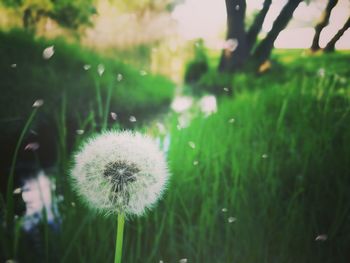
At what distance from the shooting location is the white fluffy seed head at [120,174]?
62 centimetres

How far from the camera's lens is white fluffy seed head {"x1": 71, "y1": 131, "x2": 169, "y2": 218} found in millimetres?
621

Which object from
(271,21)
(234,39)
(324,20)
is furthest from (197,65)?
(324,20)

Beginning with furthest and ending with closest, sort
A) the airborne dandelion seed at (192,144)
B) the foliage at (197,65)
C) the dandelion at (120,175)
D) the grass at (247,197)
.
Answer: the foliage at (197,65) < the airborne dandelion seed at (192,144) < the grass at (247,197) < the dandelion at (120,175)

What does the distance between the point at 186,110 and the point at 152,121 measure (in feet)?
0.49

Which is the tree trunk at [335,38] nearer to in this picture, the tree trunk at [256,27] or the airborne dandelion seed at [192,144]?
the tree trunk at [256,27]

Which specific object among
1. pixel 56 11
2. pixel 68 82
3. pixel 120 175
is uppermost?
pixel 56 11

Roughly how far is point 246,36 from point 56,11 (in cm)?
56

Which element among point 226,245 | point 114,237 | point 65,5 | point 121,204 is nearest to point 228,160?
point 226,245

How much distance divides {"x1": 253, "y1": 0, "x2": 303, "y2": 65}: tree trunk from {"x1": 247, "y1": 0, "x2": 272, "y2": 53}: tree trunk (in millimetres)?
31

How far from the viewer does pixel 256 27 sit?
44.6 inches

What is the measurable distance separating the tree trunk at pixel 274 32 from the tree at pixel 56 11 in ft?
1.78

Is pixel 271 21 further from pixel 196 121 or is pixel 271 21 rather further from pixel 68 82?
pixel 68 82

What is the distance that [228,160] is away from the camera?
3.48 feet

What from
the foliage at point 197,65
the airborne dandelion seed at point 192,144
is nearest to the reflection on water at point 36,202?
the airborne dandelion seed at point 192,144
